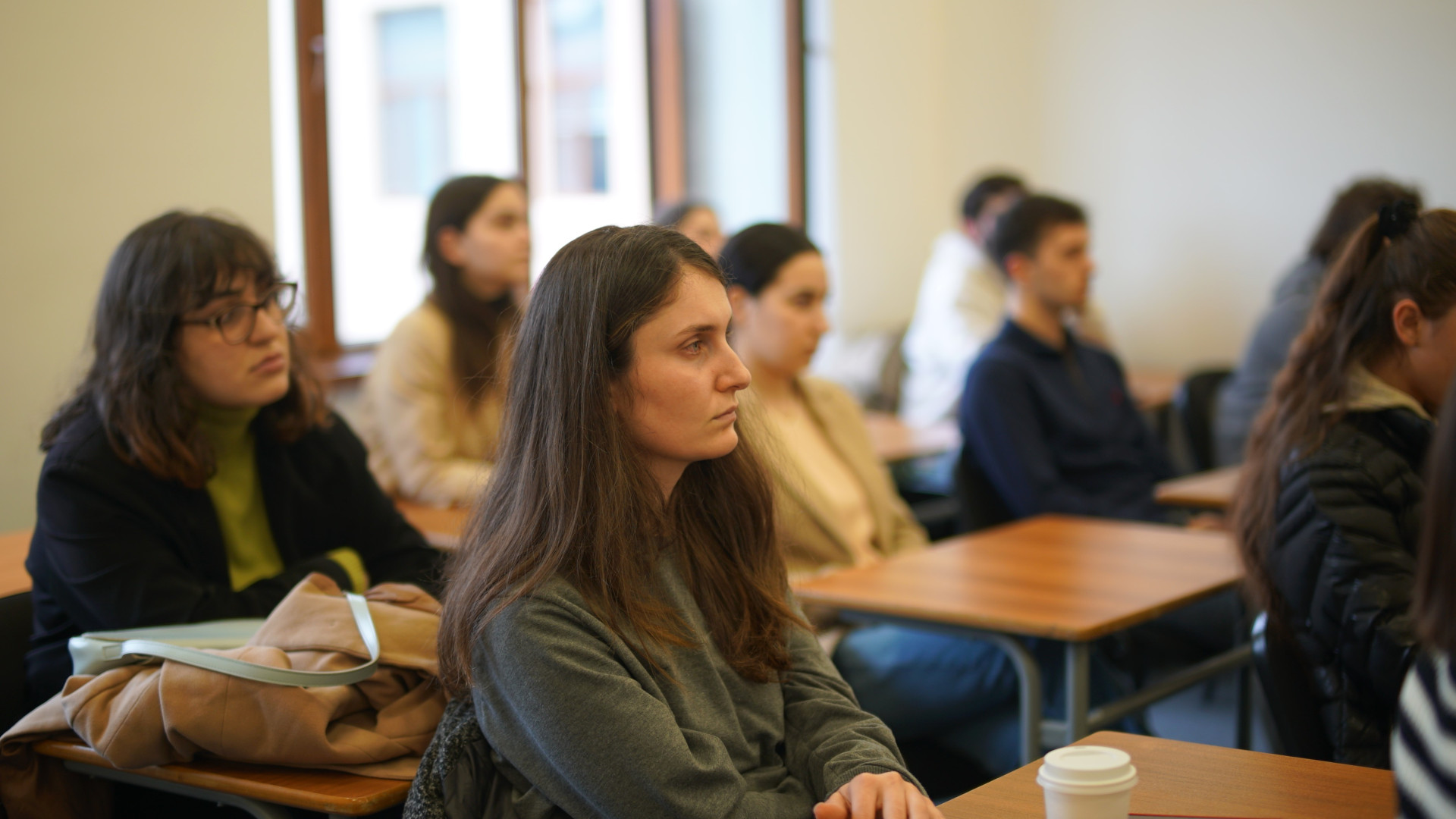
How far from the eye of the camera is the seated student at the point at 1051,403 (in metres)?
2.98

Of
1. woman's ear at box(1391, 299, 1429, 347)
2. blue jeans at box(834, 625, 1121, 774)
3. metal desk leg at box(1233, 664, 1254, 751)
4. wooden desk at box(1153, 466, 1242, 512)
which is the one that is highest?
woman's ear at box(1391, 299, 1429, 347)

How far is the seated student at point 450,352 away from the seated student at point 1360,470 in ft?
5.74

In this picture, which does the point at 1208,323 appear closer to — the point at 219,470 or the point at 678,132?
the point at 678,132

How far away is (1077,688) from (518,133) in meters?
3.21

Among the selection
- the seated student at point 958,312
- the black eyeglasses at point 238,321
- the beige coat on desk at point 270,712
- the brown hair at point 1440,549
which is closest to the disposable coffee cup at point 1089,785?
the brown hair at point 1440,549

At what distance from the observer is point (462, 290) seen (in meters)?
3.16

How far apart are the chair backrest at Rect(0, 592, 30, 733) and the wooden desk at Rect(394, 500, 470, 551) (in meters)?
0.68

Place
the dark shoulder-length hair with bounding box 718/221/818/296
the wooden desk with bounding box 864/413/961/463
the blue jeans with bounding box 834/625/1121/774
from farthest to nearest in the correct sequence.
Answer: the wooden desk with bounding box 864/413/961/463 < the dark shoulder-length hair with bounding box 718/221/818/296 < the blue jeans with bounding box 834/625/1121/774

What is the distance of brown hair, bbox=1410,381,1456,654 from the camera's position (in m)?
0.82

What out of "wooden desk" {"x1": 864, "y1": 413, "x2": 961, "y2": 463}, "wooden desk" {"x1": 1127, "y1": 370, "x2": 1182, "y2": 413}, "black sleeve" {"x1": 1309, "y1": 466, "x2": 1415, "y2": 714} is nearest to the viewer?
"black sleeve" {"x1": 1309, "y1": 466, "x2": 1415, "y2": 714}

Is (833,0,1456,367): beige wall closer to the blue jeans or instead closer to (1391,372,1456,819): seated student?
the blue jeans

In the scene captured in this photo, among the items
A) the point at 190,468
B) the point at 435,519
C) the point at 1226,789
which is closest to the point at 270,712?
the point at 190,468

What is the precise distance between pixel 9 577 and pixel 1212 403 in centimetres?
361

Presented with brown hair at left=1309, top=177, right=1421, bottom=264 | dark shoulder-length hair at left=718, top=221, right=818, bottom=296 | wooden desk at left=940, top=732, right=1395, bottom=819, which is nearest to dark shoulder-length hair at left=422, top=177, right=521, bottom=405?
dark shoulder-length hair at left=718, top=221, right=818, bottom=296
